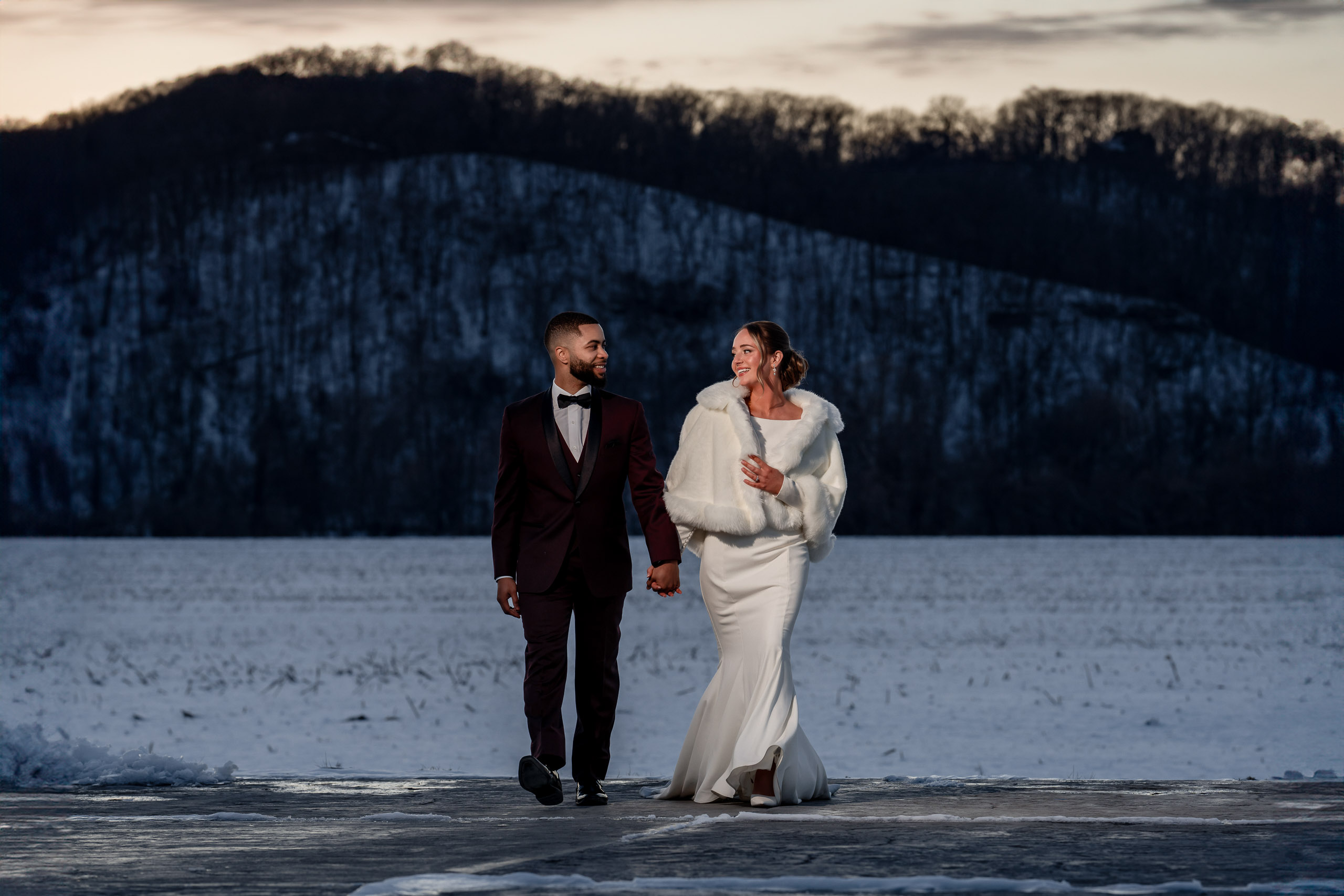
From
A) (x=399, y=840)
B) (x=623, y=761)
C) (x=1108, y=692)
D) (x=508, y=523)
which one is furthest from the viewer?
(x=1108, y=692)

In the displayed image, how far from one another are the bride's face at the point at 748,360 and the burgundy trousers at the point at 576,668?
1.06 m

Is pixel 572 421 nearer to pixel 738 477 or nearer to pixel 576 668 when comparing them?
pixel 738 477

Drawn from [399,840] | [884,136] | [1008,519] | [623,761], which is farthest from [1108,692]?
[884,136]

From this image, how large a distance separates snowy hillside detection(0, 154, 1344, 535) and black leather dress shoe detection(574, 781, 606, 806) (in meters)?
93.5

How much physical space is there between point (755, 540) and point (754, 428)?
479 millimetres

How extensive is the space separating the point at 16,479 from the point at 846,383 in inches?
2125

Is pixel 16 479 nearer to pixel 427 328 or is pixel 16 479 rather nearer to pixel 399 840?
pixel 427 328

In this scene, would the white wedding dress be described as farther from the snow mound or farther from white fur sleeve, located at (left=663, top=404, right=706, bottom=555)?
the snow mound

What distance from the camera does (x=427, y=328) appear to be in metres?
109

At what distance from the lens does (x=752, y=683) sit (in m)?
6.94

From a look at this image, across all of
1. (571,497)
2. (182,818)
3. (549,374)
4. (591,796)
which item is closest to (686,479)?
(571,497)

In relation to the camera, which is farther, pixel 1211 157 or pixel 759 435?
pixel 1211 157

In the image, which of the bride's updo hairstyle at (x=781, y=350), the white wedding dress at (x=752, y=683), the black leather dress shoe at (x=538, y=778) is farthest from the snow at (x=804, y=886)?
the bride's updo hairstyle at (x=781, y=350)

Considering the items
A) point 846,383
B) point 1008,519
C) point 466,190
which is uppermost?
point 466,190
